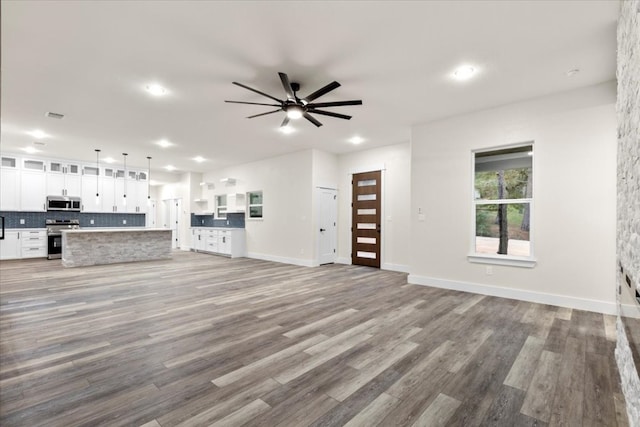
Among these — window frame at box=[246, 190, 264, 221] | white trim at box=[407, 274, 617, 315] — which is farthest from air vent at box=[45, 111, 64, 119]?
white trim at box=[407, 274, 617, 315]

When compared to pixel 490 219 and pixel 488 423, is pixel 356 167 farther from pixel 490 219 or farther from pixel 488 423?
pixel 488 423

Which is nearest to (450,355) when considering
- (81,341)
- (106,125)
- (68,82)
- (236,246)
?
(81,341)

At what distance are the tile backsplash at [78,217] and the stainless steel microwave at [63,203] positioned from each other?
45 cm

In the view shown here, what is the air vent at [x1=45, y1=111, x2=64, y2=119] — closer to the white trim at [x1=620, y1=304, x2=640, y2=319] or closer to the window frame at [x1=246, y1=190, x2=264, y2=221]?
the window frame at [x1=246, y1=190, x2=264, y2=221]

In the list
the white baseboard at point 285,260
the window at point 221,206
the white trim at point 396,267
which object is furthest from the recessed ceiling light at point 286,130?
the window at point 221,206

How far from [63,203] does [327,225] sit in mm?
7357

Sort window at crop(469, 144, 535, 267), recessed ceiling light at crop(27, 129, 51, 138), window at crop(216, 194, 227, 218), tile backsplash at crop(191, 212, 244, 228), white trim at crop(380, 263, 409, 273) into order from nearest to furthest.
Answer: window at crop(469, 144, 535, 267)
recessed ceiling light at crop(27, 129, 51, 138)
white trim at crop(380, 263, 409, 273)
tile backsplash at crop(191, 212, 244, 228)
window at crop(216, 194, 227, 218)

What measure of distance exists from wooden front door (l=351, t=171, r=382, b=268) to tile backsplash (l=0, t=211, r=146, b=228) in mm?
7182

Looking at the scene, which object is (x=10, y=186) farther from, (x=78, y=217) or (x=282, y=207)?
(x=282, y=207)

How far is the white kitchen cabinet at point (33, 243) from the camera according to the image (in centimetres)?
825

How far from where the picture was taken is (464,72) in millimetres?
3701

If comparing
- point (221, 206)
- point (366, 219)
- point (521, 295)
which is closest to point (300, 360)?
point (521, 295)

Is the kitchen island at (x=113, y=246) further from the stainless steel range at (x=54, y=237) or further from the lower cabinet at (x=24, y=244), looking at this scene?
the lower cabinet at (x=24, y=244)

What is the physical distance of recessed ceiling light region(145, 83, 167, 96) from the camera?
13.4 ft
